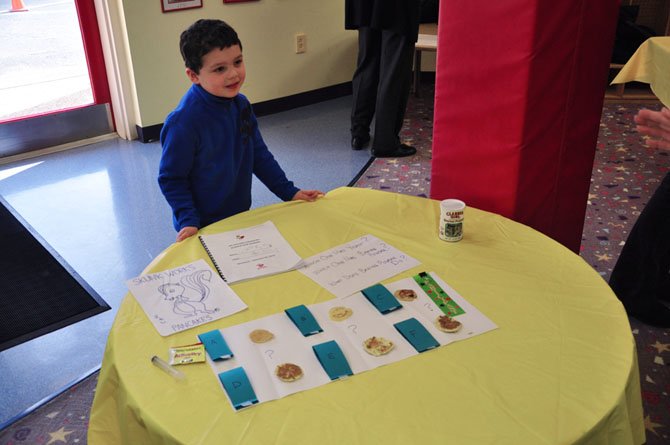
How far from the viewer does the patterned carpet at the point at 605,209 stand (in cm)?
180

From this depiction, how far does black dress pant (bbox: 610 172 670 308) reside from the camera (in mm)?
2086

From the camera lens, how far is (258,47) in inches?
171

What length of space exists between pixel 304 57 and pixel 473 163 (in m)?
3.20

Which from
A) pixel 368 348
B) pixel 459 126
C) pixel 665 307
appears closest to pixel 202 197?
pixel 459 126

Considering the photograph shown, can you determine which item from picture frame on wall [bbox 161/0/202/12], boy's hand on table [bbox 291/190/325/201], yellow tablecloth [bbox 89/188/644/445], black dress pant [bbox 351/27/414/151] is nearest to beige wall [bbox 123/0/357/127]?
picture frame on wall [bbox 161/0/202/12]

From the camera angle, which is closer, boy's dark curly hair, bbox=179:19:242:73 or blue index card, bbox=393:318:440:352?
blue index card, bbox=393:318:440:352

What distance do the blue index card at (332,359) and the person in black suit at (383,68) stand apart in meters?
2.66

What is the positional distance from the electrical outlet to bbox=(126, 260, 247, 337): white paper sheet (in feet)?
11.3

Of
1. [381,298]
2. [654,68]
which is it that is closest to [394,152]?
[654,68]

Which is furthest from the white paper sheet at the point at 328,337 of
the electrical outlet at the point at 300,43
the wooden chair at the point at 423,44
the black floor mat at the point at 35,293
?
the electrical outlet at the point at 300,43

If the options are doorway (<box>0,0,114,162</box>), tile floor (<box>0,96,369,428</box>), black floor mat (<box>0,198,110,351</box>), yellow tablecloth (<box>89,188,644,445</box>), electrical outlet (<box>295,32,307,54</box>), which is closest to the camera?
yellow tablecloth (<box>89,188,644,445</box>)

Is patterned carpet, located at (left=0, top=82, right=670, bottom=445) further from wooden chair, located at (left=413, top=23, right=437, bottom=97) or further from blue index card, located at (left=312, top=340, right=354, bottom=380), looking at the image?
blue index card, located at (left=312, top=340, right=354, bottom=380)

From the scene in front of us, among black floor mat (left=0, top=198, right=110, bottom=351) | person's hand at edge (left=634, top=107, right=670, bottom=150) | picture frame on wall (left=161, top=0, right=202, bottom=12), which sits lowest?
black floor mat (left=0, top=198, right=110, bottom=351)

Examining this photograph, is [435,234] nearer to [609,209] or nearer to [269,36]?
[609,209]
